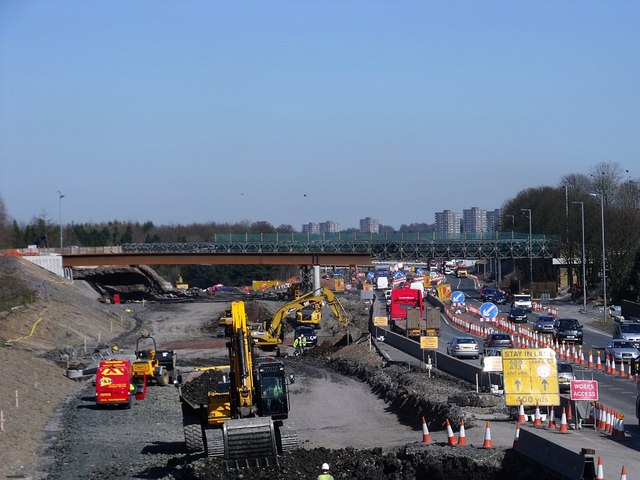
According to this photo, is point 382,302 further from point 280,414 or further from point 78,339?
point 280,414

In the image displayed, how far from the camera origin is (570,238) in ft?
338

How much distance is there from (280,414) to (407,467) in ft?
12.9

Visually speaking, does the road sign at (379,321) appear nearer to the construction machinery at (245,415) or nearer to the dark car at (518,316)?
the dark car at (518,316)

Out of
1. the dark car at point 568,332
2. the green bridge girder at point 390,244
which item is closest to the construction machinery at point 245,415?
the dark car at point 568,332

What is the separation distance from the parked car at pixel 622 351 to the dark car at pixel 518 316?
2417cm

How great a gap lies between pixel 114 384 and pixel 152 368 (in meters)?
6.40

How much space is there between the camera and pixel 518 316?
72938 millimetres

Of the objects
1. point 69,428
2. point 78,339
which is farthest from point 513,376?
point 78,339

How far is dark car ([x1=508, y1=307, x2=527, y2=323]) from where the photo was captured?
238ft

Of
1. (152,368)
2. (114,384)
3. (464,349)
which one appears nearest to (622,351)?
(464,349)

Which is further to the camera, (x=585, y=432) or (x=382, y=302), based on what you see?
(x=382, y=302)

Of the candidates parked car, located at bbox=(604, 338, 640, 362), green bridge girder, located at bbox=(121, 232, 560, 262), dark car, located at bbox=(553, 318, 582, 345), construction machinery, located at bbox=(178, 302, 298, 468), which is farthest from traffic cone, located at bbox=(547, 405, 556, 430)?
green bridge girder, located at bbox=(121, 232, 560, 262)

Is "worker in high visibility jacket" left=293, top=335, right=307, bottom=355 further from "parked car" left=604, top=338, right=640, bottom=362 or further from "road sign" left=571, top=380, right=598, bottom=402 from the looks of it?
"road sign" left=571, top=380, right=598, bottom=402

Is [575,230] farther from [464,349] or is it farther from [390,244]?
[464,349]
